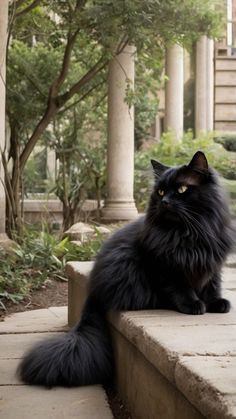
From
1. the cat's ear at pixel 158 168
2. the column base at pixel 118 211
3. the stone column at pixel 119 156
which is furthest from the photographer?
the column base at pixel 118 211

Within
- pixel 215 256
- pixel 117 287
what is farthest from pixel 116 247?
pixel 215 256

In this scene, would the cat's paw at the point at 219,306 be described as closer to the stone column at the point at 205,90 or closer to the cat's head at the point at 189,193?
the cat's head at the point at 189,193

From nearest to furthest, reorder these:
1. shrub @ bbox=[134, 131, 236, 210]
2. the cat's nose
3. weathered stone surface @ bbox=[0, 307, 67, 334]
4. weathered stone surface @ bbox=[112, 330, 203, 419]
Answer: weathered stone surface @ bbox=[112, 330, 203, 419]
the cat's nose
weathered stone surface @ bbox=[0, 307, 67, 334]
shrub @ bbox=[134, 131, 236, 210]

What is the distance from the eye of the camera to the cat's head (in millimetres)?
2676

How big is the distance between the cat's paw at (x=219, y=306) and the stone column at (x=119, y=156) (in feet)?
21.8

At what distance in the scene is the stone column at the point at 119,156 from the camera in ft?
30.8

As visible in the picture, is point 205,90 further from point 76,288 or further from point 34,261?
point 76,288

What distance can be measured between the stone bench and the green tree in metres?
4.45

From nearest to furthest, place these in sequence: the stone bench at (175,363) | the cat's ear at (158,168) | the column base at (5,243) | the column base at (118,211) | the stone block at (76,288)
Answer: the stone bench at (175,363), the cat's ear at (158,168), the stone block at (76,288), the column base at (5,243), the column base at (118,211)

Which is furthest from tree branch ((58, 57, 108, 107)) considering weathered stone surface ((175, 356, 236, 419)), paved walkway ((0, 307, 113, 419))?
weathered stone surface ((175, 356, 236, 419))

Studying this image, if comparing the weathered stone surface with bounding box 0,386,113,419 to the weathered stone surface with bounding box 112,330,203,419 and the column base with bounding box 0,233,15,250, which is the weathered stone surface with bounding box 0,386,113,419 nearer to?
the weathered stone surface with bounding box 112,330,203,419

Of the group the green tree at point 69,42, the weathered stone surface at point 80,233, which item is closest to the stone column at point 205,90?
the green tree at point 69,42

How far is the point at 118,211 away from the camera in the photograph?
9.49 m

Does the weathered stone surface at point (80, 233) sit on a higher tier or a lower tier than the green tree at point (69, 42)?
lower
